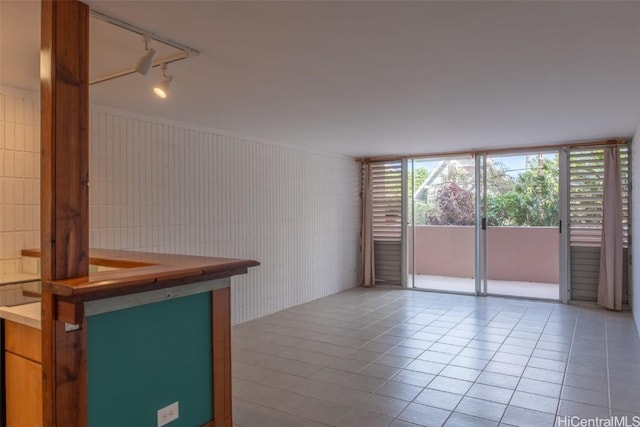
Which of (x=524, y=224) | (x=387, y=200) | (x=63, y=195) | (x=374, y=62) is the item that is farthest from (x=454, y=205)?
(x=63, y=195)

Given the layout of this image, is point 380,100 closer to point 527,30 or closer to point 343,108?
point 343,108

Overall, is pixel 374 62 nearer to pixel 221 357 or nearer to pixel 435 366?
pixel 221 357

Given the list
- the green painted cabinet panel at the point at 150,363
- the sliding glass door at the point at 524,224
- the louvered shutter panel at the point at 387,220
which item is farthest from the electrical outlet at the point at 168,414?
the sliding glass door at the point at 524,224

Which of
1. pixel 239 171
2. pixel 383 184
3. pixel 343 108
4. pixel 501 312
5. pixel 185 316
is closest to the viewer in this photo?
pixel 185 316

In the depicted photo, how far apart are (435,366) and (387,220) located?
376 centimetres

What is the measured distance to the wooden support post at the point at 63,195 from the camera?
5.24ft

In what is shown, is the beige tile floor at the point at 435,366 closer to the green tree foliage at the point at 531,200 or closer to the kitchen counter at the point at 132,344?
the kitchen counter at the point at 132,344

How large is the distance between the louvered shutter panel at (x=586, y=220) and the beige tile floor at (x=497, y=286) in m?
0.54

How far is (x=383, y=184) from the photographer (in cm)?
706

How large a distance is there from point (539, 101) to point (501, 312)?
9.35ft

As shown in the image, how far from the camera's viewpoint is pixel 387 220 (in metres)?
7.05

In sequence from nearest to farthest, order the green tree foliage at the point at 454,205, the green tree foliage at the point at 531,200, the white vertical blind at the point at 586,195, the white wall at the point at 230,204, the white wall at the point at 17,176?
the white wall at the point at 17,176 < the white wall at the point at 230,204 < the white vertical blind at the point at 586,195 < the green tree foliage at the point at 531,200 < the green tree foliage at the point at 454,205

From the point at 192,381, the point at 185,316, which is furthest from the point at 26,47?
the point at 192,381

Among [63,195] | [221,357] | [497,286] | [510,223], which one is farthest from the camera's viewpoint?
[510,223]
